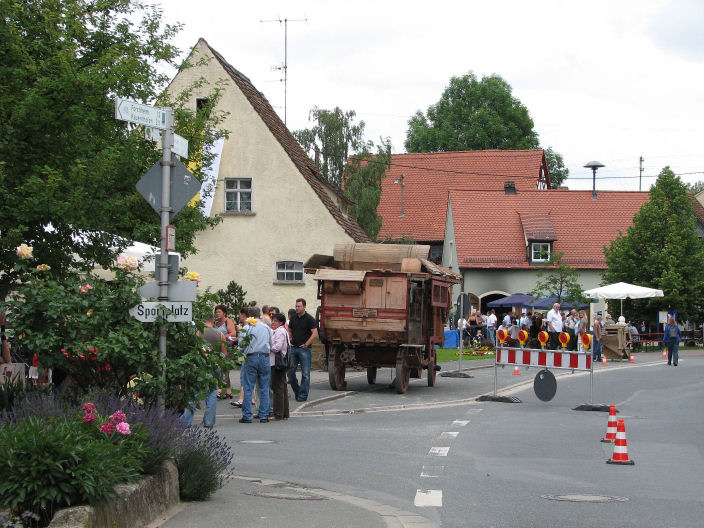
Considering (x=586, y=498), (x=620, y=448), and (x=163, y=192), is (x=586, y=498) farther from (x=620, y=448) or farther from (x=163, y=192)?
(x=163, y=192)

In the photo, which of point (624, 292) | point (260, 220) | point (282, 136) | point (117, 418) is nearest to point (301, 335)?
point (117, 418)

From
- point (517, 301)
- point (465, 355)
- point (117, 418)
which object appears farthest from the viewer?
point (517, 301)

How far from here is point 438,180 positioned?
226 feet

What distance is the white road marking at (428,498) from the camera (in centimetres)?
927

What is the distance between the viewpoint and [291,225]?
36.3 meters

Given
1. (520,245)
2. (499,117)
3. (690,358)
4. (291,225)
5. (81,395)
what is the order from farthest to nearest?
(499,117) < (520,245) < (690,358) < (291,225) < (81,395)

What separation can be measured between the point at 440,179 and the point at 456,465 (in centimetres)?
5758

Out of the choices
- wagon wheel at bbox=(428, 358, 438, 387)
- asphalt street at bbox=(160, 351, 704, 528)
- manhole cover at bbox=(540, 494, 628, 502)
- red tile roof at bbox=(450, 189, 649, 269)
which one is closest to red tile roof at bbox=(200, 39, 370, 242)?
wagon wheel at bbox=(428, 358, 438, 387)

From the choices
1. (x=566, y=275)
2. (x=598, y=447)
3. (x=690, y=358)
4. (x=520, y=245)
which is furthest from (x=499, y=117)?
(x=598, y=447)

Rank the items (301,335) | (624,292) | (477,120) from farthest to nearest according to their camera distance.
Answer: (477,120) < (624,292) < (301,335)

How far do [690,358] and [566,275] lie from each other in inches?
309

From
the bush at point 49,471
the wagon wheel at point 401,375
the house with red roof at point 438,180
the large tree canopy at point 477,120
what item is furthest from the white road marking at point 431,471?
the large tree canopy at point 477,120

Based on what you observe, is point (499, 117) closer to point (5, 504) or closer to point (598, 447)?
point (598, 447)

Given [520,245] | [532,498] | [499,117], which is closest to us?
[532,498]
